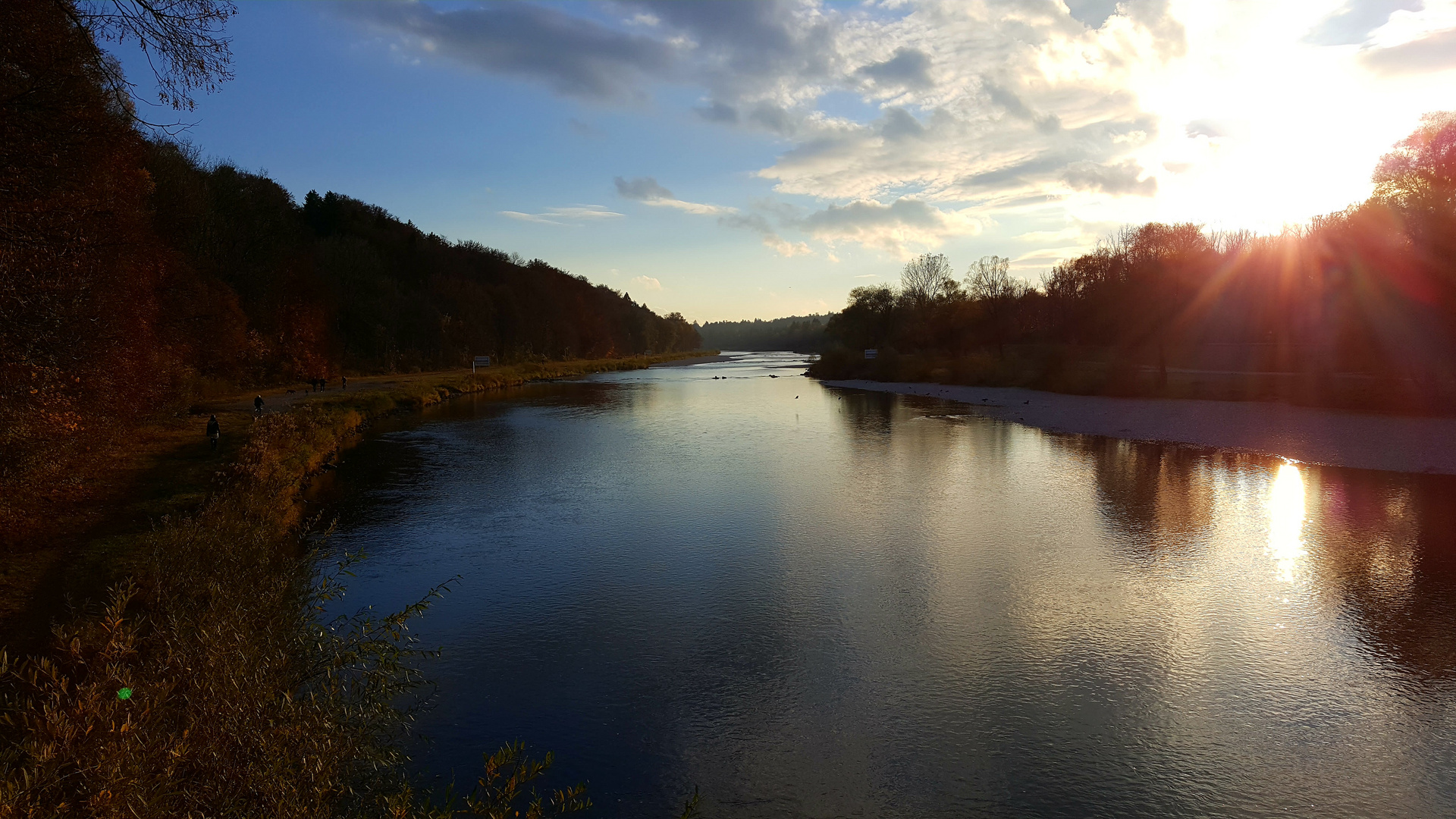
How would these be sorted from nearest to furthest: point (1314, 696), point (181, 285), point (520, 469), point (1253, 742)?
point (1253, 742) < point (1314, 696) < point (520, 469) < point (181, 285)

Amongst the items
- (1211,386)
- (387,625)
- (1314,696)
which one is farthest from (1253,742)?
(1211,386)

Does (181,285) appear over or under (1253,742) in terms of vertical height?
over

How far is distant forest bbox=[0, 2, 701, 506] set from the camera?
8078 mm

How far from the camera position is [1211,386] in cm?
3672

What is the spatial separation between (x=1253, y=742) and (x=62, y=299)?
45.5 feet

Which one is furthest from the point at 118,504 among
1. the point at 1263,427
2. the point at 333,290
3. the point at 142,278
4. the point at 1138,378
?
the point at 333,290

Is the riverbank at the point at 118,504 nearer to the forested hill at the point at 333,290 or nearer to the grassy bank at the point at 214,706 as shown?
the grassy bank at the point at 214,706

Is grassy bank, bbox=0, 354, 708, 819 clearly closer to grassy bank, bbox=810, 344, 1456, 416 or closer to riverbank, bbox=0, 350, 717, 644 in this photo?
riverbank, bbox=0, 350, 717, 644

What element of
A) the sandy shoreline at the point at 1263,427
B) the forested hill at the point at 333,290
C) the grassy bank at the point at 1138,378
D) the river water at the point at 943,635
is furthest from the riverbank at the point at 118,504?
the grassy bank at the point at 1138,378

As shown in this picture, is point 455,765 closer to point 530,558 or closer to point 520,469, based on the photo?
point 530,558

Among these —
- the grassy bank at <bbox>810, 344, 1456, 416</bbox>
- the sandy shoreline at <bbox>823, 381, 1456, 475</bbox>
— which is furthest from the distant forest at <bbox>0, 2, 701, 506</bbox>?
the grassy bank at <bbox>810, 344, 1456, 416</bbox>

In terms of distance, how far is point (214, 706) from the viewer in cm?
454

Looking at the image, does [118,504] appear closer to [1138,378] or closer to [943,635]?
[943,635]

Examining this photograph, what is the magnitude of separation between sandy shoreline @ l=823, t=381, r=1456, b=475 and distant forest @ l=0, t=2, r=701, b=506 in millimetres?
26502
